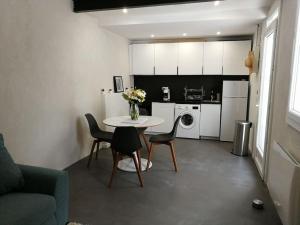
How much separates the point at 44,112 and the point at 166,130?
3.15m

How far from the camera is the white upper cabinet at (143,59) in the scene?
18.1 ft

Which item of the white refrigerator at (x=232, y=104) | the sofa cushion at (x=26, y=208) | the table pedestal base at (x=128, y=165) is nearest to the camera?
the sofa cushion at (x=26, y=208)

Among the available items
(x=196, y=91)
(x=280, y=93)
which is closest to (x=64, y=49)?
(x=280, y=93)

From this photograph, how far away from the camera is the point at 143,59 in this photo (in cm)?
559

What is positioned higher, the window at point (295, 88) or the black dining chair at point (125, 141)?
the window at point (295, 88)

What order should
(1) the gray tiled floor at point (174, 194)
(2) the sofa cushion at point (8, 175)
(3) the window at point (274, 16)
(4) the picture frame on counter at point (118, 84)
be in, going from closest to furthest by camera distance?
1. (2) the sofa cushion at point (8, 175)
2. (1) the gray tiled floor at point (174, 194)
3. (3) the window at point (274, 16)
4. (4) the picture frame on counter at point (118, 84)

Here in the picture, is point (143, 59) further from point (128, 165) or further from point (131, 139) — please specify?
point (131, 139)

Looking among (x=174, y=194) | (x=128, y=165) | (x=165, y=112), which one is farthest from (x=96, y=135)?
(x=165, y=112)

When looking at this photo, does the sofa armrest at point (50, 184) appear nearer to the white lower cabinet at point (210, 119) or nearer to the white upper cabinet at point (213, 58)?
the white lower cabinet at point (210, 119)

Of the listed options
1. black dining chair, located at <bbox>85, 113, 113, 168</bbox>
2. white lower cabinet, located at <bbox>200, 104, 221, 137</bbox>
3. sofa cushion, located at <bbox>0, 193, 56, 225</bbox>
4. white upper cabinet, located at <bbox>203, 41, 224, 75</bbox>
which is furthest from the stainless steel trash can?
sofa cushion, located at <bbox>0, 193, 56, 225</bbox>

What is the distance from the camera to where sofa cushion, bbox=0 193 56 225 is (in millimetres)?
1472

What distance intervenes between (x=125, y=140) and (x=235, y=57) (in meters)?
3.47

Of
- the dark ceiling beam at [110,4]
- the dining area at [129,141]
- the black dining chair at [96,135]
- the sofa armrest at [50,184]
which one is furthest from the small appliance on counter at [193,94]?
the sofa armrest at [50,184]

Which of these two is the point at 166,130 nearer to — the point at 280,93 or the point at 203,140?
the point at 203,140
